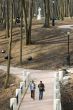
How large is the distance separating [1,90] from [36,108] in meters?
10.0

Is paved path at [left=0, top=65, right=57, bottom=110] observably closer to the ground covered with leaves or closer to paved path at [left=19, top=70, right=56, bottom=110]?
paved path at [left=19, top=70, right=56, bottom=110]

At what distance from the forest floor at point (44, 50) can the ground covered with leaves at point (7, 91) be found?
13.9 feet

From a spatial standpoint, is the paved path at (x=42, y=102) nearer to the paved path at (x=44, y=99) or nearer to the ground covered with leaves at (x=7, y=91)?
the paved path at (x=44, y=99)

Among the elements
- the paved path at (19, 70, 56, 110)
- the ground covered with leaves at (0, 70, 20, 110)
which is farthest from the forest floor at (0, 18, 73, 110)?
the paved path at (19, 70, 56, 110)

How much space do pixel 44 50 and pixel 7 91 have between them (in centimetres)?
1289

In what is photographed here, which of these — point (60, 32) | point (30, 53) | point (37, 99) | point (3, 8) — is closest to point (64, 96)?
point (37, 99)

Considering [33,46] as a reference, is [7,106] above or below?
below

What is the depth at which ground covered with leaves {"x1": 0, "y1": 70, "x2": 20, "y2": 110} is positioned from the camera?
29.8 metres

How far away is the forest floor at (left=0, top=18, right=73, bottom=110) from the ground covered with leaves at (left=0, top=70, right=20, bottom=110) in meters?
4.25

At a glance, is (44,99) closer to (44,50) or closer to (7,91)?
(7,91)

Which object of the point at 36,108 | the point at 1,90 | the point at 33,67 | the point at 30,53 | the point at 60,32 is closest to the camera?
the point at 36,108

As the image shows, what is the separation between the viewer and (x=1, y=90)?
34.2 m

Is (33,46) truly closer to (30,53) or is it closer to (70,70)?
(30,53)

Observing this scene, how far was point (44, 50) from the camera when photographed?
45375 mm
